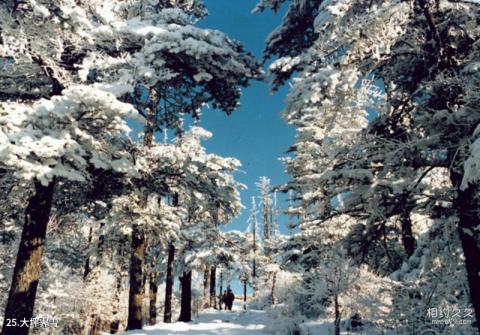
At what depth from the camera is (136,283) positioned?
43.1ft

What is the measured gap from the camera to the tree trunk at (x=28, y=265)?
7.86 m

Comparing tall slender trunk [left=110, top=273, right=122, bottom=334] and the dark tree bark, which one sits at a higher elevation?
the dark tree bark

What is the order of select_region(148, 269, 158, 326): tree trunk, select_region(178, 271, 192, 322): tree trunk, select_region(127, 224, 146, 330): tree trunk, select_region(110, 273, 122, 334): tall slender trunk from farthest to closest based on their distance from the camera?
select_region(148, 269, 158, 326): tree trunk, select_region(110, 273, 122, 334): tall slender trunk, select_region(178, 271, 192, 322): tree trunk, select_region(127, 224, 146, 330): tree trunk

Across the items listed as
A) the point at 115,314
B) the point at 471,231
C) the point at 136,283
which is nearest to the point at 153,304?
the point at 115,314

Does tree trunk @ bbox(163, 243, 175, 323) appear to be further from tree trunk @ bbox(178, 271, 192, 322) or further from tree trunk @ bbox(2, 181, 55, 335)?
tree trunk @ bbox(2, 181, 55, 335)

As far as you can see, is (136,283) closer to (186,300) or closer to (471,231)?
(186,300)

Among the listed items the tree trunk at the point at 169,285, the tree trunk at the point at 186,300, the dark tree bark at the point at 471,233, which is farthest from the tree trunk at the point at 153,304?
the dark tree bark at the point at 471,233

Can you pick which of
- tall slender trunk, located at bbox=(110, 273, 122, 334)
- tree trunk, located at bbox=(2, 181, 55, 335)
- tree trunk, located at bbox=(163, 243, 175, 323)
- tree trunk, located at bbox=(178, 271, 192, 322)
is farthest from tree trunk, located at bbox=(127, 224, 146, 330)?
tall slender trunk, located at bbox=(110, 273, 122, 334)

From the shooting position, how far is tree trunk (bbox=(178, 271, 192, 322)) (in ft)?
62.7

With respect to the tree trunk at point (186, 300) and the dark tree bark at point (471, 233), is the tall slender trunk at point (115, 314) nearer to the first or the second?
the tree trunk at point (186, 300)

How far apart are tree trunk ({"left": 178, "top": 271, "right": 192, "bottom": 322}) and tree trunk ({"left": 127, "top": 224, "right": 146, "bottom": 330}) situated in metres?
6.22

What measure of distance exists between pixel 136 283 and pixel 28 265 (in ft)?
17.5

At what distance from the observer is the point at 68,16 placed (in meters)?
7.43

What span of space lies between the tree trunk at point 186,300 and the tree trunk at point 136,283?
20.4ft
